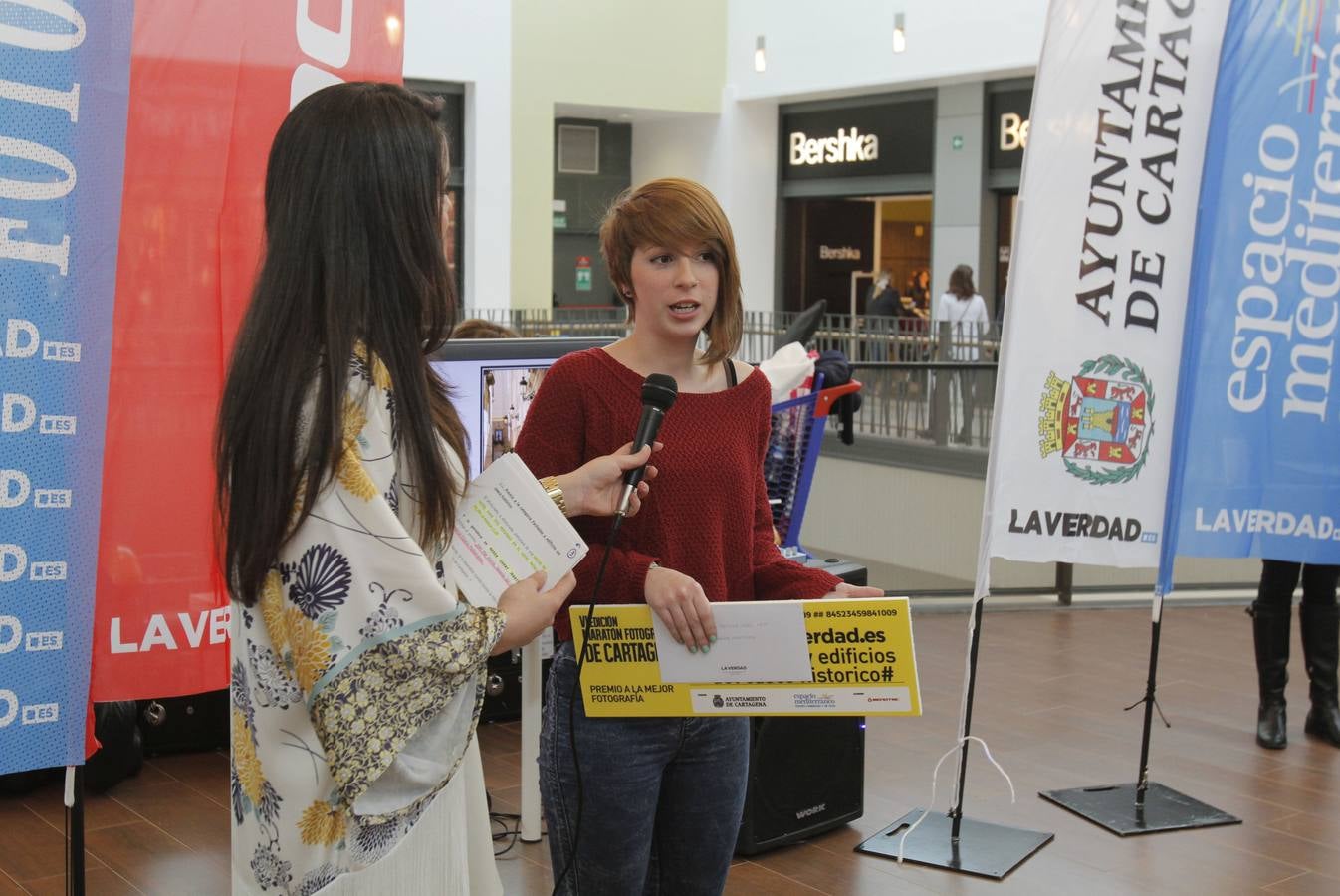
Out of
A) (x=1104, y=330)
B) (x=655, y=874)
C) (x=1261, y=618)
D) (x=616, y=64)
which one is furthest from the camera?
(x=616, y=64)

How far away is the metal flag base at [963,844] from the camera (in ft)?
13.1

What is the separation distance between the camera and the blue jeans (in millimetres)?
2125

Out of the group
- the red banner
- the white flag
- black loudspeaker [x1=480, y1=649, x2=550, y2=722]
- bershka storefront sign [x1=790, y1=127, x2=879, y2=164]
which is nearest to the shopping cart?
black loudspeaker [x1=480, y1=649, x2=550, y2=722]

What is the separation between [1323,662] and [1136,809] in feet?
4.37

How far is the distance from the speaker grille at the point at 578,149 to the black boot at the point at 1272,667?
19.2 meters

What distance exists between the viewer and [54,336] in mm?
2344

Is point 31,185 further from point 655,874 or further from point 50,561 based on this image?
point 655,874

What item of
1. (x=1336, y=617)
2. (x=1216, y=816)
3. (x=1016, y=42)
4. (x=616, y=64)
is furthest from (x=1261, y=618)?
(x=616, y=64)

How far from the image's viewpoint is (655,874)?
2256mm

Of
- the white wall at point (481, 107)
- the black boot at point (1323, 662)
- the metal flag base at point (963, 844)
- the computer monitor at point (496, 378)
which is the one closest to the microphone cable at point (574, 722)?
the metal flag base at point (963, 844)

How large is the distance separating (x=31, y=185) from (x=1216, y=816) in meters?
3.80

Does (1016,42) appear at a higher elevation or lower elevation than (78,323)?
higher

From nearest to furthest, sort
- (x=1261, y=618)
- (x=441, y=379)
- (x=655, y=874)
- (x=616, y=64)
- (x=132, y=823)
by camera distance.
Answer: (x=441, y=379) → (x=655, y=874) → (x=132, y=823) → (x=1261, y=618) → (x=616, y=64)

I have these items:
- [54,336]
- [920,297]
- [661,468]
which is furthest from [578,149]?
[661,468]
